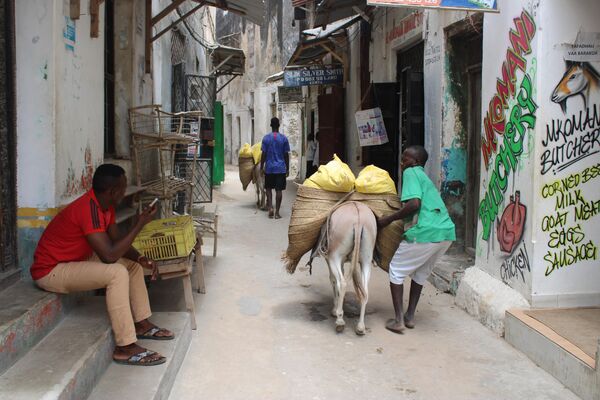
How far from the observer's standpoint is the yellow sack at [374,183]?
517cm

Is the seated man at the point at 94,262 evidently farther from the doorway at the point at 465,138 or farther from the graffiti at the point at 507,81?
the doorway at the point at 465,138

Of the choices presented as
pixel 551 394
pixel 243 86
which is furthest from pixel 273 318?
pixel 243 86

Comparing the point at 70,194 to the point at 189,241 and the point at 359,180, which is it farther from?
the point at 359,180

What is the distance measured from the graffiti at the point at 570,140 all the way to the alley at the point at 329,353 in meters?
1.47

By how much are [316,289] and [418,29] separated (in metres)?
3.88

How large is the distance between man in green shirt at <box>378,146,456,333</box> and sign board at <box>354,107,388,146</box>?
4.35 m

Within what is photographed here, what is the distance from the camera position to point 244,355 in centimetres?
452

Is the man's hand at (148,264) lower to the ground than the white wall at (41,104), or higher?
lower

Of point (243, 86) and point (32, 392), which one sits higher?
point (243, 86)

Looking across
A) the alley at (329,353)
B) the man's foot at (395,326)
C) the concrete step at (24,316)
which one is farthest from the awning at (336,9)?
the concrete step at (24,316)

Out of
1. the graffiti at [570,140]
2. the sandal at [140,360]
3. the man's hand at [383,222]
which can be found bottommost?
the sandal at [140,360]

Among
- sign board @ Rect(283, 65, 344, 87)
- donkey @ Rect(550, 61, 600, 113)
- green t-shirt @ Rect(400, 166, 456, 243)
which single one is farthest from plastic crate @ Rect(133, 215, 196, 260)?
sign board @ Rect(283, 65, 344, 87)

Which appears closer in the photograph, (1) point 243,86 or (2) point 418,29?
(2) point 418,29

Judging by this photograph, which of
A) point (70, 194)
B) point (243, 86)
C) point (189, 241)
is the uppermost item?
point (243, 86)
